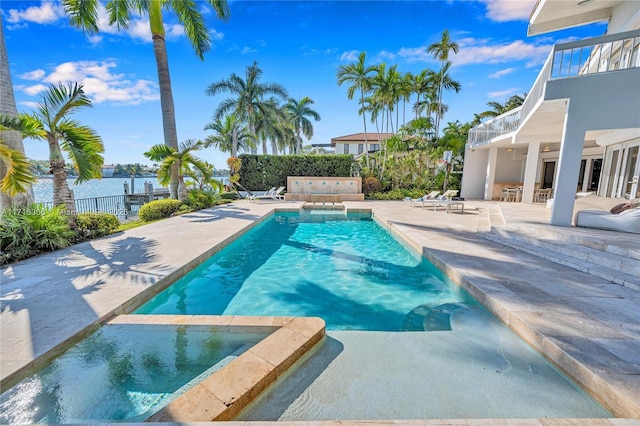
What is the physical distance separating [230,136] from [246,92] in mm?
4302

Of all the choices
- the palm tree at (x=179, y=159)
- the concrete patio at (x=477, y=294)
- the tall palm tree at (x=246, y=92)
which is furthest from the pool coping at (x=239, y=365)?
the tall palm tree at (x=246, y=92)

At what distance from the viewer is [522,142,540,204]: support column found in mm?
13688

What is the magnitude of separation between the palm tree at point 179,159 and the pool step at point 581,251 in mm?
12294

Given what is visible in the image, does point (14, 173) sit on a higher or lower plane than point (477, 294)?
higher

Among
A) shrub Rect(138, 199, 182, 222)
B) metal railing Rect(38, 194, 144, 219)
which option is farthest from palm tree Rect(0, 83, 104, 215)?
metal railing Rect(38, 194, 144, 219)

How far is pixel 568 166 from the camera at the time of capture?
673 cm

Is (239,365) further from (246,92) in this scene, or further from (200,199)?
(246,92)

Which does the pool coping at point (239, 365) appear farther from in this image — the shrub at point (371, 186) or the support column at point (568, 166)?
the shrub at point (371, 186)

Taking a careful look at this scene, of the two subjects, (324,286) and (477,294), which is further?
(324,286)

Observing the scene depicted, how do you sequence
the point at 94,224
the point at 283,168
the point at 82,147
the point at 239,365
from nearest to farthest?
the point at 239,365 < the point at 82,147 < the point at 94,224 < the point at 283,168

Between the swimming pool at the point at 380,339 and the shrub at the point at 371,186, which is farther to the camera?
the shrub at the point at 371,186

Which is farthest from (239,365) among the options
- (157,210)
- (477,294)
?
(157,210)

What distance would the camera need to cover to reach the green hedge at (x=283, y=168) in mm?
21172

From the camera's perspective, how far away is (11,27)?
24.2 feet
